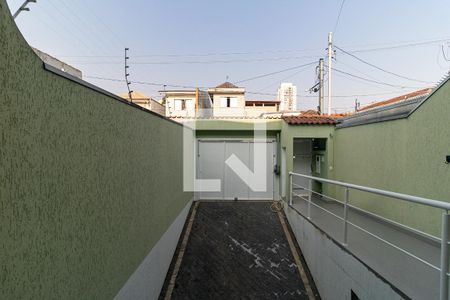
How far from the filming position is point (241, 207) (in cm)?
938

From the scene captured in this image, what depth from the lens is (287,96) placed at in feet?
112

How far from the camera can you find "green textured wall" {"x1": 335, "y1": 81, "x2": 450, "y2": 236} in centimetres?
438

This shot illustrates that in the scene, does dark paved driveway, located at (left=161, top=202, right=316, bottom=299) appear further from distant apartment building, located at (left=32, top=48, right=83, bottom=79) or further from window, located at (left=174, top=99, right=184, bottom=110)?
window, located at (left=174, top=99, right=184, bottom=110)

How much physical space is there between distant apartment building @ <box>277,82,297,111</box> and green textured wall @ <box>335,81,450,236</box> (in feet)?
88.6

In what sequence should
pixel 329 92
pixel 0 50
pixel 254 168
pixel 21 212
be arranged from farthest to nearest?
pixel 329 92 < pixel 254 168 < pixel 21 212 < pixel 0 50

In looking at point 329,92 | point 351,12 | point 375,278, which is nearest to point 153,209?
point 375,278

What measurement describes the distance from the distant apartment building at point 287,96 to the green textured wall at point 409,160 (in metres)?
27.0

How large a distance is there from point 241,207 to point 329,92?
9956 millimetres

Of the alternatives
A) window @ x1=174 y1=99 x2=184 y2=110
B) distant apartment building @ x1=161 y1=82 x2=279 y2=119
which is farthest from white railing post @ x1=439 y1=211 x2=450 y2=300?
window @ x1=174 y1=99 x2=184 y2=110

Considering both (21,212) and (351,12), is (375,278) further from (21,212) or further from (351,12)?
(351,12)

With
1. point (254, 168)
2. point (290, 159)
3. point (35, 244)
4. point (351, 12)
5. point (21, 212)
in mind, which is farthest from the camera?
point (351, 12)

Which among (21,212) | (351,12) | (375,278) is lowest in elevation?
(375,278)

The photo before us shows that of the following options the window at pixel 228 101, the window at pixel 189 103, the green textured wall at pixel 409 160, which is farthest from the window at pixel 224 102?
the green textured wall at pixel 409 160

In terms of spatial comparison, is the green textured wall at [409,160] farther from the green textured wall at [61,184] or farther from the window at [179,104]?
the window at [179,104]
